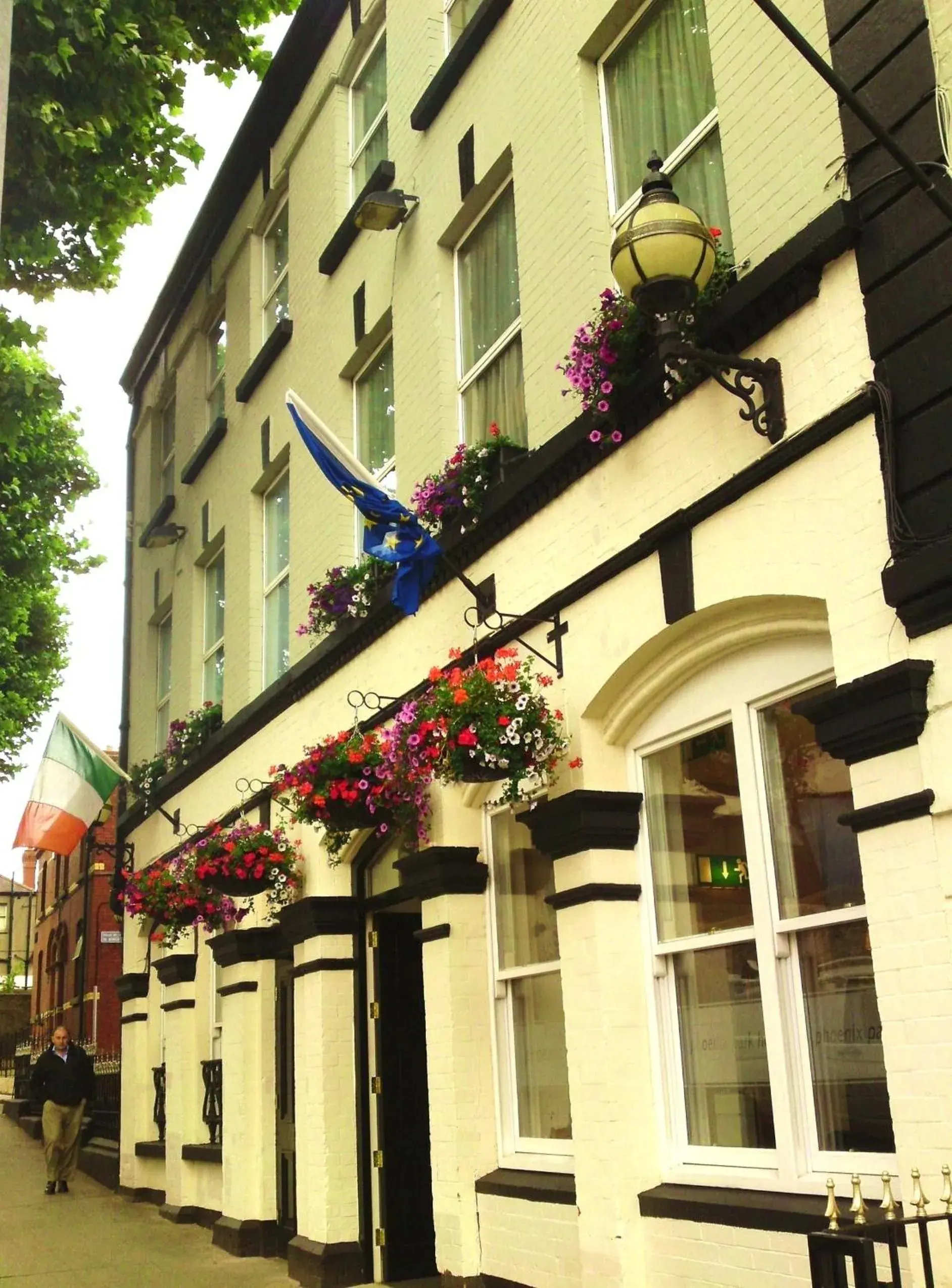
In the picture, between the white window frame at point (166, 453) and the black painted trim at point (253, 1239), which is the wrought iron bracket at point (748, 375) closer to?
the black painted trim at point (253, 1239)

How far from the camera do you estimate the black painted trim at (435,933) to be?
A: 26.8ft

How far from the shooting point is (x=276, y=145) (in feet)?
44.8

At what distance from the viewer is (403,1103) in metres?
9.76

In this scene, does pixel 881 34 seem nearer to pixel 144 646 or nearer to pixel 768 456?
pixel 768 456

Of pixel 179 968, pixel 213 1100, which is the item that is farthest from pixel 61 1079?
pixel 213 1100

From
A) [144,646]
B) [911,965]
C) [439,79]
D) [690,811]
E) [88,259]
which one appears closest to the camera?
[911,965]

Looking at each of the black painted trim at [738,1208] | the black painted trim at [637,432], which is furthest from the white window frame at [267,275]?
the black painted trim at [738,1208]

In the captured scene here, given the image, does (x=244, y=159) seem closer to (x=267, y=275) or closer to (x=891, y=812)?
(x=267, y=275)

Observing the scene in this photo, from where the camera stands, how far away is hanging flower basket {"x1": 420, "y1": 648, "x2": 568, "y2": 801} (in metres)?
6.66

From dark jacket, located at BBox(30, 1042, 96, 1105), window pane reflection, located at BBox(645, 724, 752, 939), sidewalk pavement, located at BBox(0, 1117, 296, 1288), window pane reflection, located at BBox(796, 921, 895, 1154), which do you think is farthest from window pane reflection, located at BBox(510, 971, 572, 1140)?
dark jacket, located at BBox(30, 1042, 96, 1105)

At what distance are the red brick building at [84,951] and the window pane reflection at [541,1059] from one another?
14.1 metres

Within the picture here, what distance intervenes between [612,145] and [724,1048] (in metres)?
5.04

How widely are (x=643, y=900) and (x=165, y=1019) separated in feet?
29.5

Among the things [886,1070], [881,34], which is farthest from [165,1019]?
[881,34]
